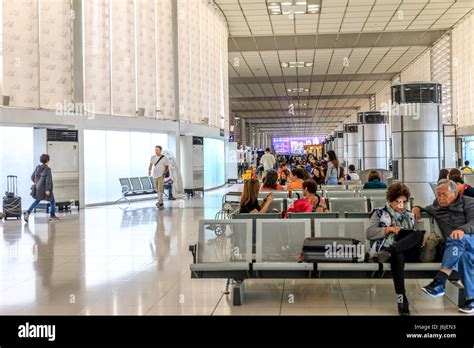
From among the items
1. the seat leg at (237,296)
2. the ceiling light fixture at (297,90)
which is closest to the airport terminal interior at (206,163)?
the seat leg at (237,296)

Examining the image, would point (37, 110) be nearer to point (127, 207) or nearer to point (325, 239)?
point (127, 207)

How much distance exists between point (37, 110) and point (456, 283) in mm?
13031

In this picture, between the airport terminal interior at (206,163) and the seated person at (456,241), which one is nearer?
the seated person at (456,241)

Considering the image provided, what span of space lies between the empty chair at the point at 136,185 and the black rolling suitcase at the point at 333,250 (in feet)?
48.5

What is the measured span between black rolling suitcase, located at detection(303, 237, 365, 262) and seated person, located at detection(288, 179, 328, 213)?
161 cm

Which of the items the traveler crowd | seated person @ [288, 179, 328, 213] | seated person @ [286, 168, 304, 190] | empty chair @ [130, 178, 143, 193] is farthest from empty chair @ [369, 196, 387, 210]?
empty chair @ [130, 178, 143, 193]

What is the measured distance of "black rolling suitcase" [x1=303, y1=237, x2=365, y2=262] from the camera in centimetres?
591

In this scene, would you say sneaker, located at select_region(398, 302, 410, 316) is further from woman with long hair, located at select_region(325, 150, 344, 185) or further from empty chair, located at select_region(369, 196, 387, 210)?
woman with long hair, located at select_region(325, 150, 344, 185)

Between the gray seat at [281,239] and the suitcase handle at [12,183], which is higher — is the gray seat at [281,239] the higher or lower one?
the lower one

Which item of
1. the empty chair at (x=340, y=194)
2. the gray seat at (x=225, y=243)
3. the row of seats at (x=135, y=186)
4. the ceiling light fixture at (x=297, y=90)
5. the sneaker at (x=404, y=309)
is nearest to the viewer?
the sneaker at (x=404, y=309)

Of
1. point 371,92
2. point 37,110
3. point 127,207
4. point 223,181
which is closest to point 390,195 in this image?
point 37,110

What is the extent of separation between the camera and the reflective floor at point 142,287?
574 centimetres

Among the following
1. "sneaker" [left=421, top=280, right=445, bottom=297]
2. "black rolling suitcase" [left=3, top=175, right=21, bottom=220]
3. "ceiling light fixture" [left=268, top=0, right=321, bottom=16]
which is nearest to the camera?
"sneaker" [left=421, top=280, right=445, bottom=297]

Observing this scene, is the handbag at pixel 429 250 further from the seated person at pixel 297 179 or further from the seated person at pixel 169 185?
the seated person at pixel 169 185
